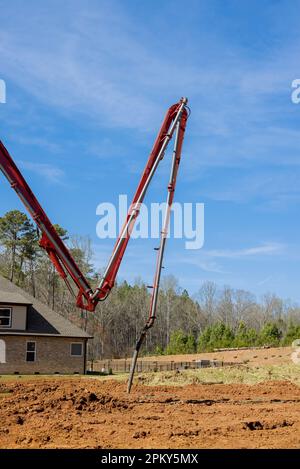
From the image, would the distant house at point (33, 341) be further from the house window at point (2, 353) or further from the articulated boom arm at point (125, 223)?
the articulated boom arm at point (125, 223)

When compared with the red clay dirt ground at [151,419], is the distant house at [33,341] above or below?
above

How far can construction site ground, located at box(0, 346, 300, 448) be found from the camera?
411 inches

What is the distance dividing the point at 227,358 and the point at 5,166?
3922 centimetres

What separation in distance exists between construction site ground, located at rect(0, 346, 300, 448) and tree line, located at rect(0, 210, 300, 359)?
36550 mm

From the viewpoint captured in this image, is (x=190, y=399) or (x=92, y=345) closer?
(x=190, y=399)

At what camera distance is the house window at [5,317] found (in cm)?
3612

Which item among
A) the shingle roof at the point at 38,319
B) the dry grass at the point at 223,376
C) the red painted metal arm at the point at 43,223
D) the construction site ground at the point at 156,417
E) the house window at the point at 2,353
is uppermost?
A: the red painted metal arm at the point at 43,223

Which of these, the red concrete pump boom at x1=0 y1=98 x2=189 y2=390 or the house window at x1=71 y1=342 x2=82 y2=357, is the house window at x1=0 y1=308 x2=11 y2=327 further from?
the red concrete pump boom at x1=0 y1=98 x2=189 y2=390

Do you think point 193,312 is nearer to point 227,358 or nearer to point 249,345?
point 249,345

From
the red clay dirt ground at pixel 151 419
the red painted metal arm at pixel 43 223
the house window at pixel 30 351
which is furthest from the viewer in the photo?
the house window at pixel 30 351

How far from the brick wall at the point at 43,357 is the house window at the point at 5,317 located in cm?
91

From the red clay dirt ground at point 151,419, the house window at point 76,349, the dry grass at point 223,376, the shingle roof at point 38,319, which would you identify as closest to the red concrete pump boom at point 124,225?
the red clay dirt ground at point 151,419

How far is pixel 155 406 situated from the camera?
52.1ft
